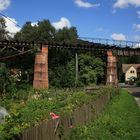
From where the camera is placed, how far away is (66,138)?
1606 cm

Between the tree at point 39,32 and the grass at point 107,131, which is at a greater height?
the tree at point 39,32

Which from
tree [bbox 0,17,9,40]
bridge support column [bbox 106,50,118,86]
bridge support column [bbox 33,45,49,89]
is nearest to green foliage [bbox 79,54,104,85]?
bridge support column [bbox 106,50,118,86]

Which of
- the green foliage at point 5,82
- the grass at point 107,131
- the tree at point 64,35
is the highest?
the tree at point 64,35

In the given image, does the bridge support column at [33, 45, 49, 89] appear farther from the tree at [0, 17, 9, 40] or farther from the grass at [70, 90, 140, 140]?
the grass at [70, 90, 140, 140]

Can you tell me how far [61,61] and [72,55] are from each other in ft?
8.81

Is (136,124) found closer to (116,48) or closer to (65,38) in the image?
(116,48)

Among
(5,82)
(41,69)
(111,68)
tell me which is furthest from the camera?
(111,68)

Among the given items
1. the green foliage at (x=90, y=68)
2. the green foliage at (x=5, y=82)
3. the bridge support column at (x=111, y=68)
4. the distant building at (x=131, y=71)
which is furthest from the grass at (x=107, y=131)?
the distant building at (x=131, y=71)

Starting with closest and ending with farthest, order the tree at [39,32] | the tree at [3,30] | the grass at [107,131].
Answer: the grass at [107,131] → the tree at [39,32] → the tree at [3,30]

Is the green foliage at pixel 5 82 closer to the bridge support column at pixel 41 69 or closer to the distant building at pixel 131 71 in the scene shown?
the bridge support column at pixel 41 69

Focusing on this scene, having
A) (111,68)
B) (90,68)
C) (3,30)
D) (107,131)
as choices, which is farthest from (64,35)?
(107,131)

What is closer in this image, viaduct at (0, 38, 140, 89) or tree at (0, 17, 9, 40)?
viaduct at (0, 38, 140, 89)

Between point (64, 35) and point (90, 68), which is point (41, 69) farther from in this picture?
point (64, 35)

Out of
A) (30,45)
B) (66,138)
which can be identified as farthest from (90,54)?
(66,138)
